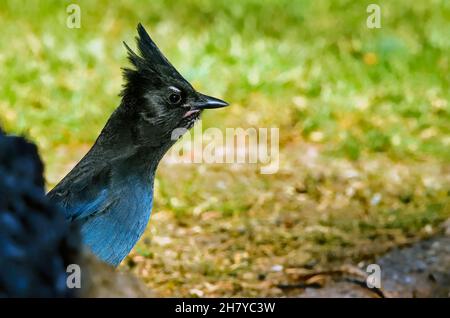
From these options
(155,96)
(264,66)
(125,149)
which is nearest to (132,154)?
(125,149)


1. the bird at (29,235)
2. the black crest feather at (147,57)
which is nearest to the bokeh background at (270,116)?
the black crest feather at (147,57)

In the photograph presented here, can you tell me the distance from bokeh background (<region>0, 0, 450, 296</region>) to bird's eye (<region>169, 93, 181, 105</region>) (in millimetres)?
1032

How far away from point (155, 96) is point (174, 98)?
0.09m

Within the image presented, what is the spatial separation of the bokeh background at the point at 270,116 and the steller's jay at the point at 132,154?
93 centimetres

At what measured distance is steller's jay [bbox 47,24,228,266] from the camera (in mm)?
3715

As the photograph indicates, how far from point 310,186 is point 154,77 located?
2.15 m

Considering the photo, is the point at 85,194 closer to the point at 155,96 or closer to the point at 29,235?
the point at 155,96

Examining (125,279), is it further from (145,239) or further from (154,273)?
(145,239)

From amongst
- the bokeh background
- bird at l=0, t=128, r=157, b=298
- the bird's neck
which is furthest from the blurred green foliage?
bird at l=0, t=128, r=157, b=298

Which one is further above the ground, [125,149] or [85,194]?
[125,149]

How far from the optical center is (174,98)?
4.02 m

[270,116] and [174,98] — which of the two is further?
[270,116]

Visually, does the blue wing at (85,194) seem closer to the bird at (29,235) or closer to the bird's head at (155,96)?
the bird's head at (155,96)

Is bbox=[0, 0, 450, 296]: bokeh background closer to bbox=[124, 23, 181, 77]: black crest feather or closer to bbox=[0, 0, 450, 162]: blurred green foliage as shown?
bbox=[0, 0, 450, 162]: blurred green foliage
